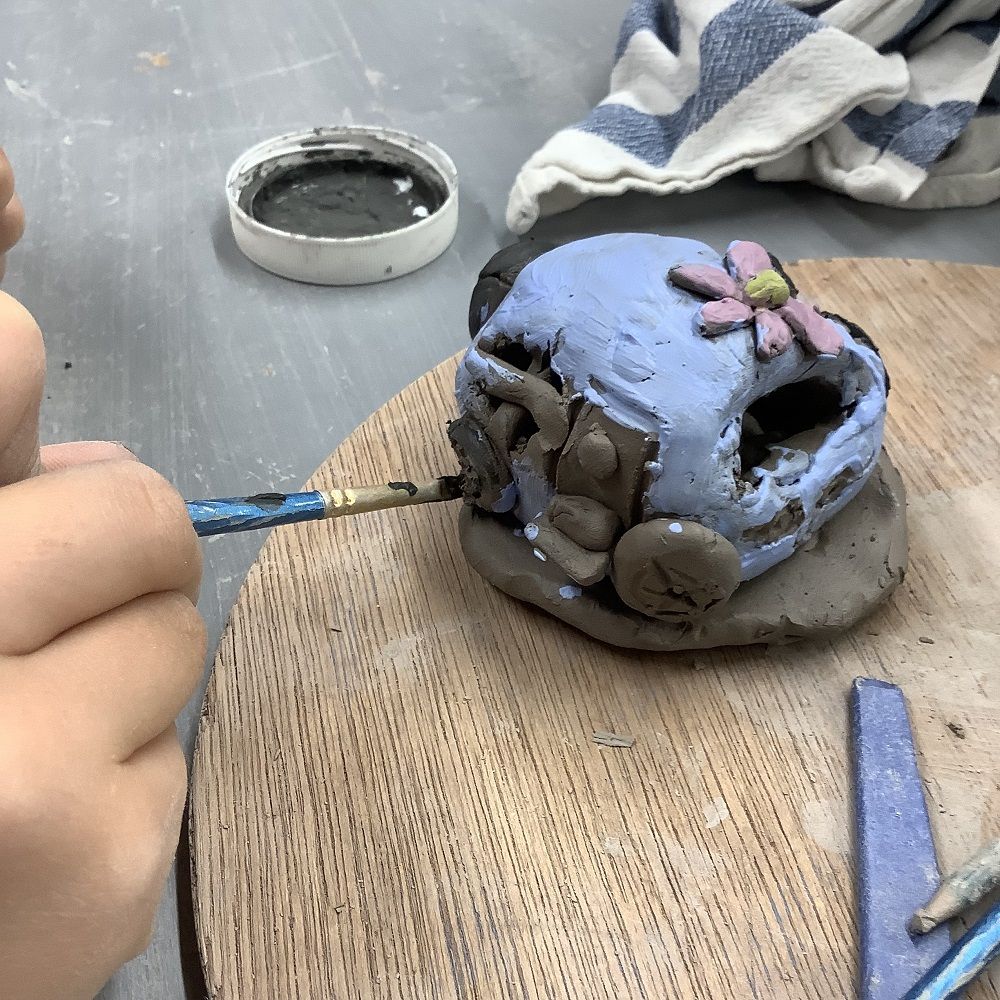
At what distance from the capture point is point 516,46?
203cm

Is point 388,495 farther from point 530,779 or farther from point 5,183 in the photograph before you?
point 5,183

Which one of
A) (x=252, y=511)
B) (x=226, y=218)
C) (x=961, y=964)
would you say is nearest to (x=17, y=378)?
(x=252, y=511)

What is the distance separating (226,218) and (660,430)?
3.63 feet

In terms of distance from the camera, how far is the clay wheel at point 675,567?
2.59ft

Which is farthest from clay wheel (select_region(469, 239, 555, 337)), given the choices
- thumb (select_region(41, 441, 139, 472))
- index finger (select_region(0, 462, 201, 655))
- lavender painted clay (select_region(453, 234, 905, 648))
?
index finger (select_region(0, 462, 201, 655))

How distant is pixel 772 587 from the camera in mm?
912

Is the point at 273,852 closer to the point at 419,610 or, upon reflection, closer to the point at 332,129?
the point at 419,610

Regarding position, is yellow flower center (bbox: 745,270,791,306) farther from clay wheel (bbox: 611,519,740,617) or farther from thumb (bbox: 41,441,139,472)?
thumb (bbox: 41,441,139,472)

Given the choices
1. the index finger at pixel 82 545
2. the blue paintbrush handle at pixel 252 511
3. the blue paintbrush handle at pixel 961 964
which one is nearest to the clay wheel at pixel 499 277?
the blue paintbrush handle at pixel 252 511

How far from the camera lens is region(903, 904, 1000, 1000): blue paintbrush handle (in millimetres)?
658

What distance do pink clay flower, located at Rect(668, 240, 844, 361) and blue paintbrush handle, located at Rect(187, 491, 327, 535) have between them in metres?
0.38

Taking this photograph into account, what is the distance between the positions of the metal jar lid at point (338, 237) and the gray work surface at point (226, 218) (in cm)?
3

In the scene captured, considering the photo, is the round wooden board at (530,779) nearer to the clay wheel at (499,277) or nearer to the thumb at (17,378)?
the clay wheel at (499,277)

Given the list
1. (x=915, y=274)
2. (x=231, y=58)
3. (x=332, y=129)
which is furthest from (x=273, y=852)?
(x=231, y=58)
